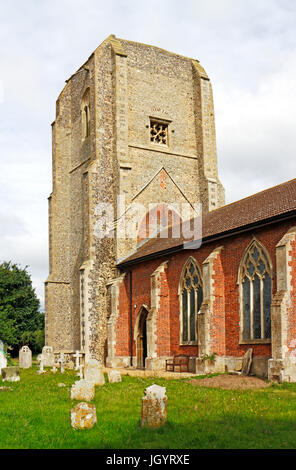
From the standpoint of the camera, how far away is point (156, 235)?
2998 cm

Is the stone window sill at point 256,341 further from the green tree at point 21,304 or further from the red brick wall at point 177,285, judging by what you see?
the green tree at point 21,304

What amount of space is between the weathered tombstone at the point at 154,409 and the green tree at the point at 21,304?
39.9 m

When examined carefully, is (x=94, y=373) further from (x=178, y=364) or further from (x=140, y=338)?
(x=140, y=338)

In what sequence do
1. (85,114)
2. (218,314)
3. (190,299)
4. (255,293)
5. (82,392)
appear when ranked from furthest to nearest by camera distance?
(85,114), (190,299), (218,314), (255,293), (82,392)

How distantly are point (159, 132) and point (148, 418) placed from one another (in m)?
25.7

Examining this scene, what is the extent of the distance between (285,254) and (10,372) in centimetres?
1057

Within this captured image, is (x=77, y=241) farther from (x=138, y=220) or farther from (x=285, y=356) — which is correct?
(x=285, y=356)

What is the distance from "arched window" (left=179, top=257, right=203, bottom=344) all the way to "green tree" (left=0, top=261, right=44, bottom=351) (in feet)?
88.6

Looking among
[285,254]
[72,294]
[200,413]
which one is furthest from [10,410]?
[72,294]

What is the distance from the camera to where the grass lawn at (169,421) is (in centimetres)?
776

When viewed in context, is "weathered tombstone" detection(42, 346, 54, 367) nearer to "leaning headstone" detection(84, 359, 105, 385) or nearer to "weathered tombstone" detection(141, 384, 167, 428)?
"leaning headstone" detection(84, 359, 105, 385)

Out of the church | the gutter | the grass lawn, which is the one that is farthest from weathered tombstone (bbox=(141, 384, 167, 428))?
the gutter

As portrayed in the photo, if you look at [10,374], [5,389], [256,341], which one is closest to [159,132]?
[256,341]

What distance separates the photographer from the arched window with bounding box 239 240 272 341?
18.7m
